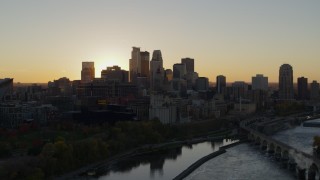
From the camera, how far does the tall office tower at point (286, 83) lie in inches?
4636

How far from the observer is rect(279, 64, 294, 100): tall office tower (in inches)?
4636

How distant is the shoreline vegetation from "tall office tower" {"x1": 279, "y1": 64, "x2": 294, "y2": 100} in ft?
217

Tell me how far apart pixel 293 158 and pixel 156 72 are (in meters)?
73.9

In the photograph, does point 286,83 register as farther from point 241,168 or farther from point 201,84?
point 241,168

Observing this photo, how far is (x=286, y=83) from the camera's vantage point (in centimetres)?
11931

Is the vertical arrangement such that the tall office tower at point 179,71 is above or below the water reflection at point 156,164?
above

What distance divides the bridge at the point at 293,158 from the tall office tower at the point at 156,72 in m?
54.4

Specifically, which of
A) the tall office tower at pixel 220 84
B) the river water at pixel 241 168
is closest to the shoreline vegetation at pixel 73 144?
the river water at pixel 241 168

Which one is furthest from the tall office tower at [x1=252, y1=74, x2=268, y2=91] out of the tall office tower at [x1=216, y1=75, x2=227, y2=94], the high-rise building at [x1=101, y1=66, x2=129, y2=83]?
the high-rise building at [x1=101, y1=66, x2=129, y2=83]

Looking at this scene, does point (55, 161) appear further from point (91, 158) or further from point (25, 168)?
point (91, 158)

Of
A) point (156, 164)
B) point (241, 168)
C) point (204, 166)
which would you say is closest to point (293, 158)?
point (241, 168)

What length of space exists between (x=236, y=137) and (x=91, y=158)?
2224 cm

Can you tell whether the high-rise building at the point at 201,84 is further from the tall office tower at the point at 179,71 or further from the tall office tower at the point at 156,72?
the tall office tower at the point at 156,72

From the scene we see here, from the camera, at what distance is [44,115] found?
173 ft
